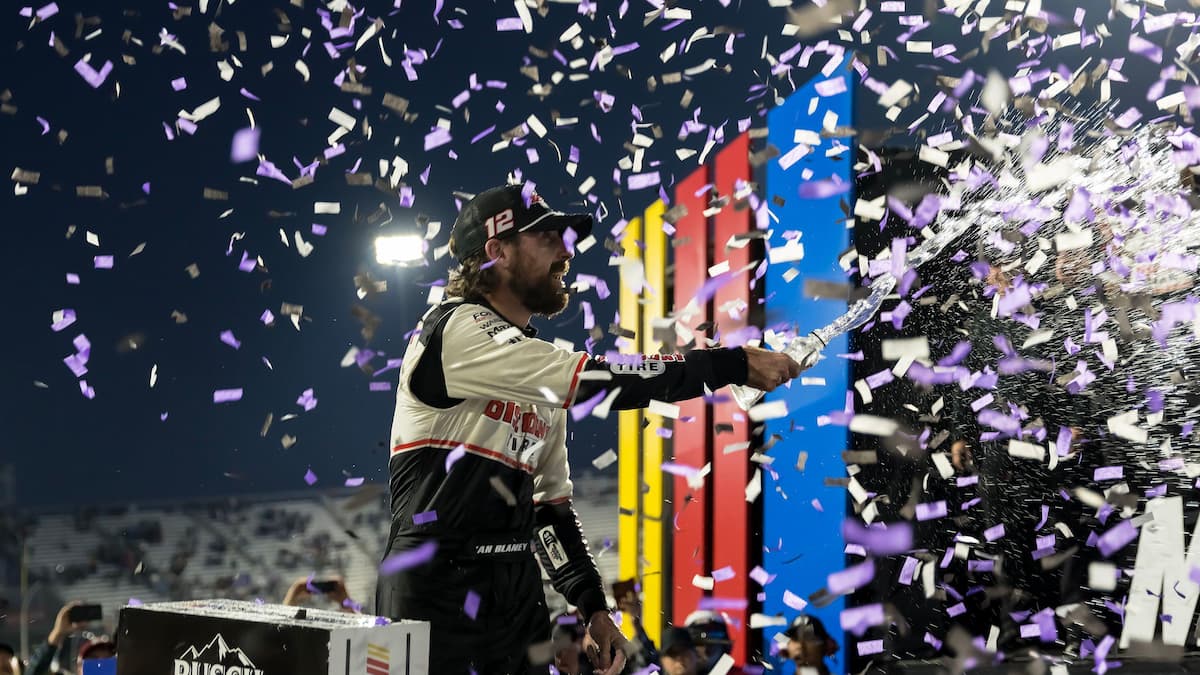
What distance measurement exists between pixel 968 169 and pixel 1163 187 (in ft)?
2.83

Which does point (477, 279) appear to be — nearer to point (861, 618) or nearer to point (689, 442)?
point (861, 618)

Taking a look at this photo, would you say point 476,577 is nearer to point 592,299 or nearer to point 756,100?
point 756,100

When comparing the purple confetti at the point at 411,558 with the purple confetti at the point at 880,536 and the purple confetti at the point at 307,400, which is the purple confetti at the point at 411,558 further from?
the purple confetti at the point at 307,400

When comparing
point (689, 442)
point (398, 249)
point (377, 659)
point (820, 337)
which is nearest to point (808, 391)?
point (689, 442)

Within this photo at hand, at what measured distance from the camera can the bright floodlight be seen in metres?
7.34

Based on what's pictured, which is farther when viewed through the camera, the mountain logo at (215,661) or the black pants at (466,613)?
the black pants at (466,613)

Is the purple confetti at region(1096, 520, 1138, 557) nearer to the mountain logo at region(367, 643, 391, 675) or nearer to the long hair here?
the long hair

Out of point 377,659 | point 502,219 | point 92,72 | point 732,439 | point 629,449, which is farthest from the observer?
point 92,72

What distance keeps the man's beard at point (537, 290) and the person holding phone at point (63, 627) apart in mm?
3289

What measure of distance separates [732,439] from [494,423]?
363cm

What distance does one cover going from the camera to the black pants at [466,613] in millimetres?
2670

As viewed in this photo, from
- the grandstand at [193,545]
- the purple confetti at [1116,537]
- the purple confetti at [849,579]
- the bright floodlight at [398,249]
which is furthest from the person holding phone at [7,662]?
the purple confetti at [1116,537]

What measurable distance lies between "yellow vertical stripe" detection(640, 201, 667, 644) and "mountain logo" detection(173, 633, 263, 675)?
6.03 metres

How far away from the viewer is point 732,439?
6324 mm
